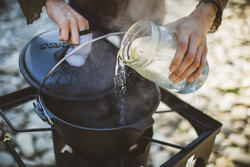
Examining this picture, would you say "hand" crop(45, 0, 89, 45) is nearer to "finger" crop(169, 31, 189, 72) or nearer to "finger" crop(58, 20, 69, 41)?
"finger" crop(58, 20, 69, 41)

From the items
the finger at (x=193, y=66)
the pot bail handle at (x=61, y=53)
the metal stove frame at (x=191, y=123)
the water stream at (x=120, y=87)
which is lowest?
the metal stove frame at (x=191, y=123)

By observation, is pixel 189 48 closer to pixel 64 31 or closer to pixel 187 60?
pixel 187 60

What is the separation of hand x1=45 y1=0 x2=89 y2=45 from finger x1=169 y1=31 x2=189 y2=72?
0.32 metres

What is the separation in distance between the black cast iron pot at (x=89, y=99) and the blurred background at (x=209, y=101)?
68 centimetres

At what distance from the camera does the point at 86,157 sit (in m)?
1.03

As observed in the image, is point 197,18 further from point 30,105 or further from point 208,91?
point 30,105

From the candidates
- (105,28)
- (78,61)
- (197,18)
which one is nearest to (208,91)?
(105,28)

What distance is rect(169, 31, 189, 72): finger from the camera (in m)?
0.68

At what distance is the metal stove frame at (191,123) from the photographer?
892 millimetres

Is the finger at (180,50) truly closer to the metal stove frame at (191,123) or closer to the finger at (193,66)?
the finger at (193,66)

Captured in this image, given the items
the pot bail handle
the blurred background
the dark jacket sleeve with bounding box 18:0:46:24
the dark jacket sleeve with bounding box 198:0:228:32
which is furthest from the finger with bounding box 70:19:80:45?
the blurred background

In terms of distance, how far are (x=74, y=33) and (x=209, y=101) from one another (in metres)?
1.52

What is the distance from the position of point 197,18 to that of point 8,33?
2480 mm

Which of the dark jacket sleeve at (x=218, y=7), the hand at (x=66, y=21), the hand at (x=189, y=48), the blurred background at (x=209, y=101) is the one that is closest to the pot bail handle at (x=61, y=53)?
the hand at (x=66, y=21)
